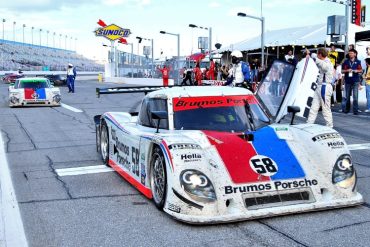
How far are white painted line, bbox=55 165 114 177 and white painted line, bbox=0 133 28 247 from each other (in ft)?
2.40

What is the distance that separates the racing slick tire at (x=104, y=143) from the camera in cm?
768

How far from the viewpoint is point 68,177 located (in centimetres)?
695

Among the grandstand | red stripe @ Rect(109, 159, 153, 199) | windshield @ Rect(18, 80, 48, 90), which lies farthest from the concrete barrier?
the grandstand

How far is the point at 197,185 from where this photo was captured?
15.6ft

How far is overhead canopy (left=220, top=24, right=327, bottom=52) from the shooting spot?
29875mm

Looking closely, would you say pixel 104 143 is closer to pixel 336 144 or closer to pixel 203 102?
pixel 203 102

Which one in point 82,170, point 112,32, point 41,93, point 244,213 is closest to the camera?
point 244,213

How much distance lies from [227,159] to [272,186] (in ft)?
1.70

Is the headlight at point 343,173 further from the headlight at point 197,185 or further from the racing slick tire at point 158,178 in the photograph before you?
the racing slick tire at point 158,178

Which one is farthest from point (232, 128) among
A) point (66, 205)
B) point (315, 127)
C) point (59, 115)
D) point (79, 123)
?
point (59, 115)

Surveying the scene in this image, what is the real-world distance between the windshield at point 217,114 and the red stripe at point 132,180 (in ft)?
2.58

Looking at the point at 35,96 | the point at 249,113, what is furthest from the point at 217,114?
the point at 35,96

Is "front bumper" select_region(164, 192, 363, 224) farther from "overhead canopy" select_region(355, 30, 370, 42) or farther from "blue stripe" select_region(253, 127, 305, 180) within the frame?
"overhead canopy" select_region(355, 30, 370, 42)

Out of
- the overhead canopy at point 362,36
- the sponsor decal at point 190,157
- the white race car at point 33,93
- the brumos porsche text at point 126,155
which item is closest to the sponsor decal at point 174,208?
the sponsor decal at point 190,157
